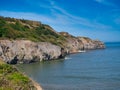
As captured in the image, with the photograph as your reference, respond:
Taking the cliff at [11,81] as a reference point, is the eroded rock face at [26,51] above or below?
above

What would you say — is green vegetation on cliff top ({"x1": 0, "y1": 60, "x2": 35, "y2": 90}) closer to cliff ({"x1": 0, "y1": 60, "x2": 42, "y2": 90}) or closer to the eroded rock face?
cliff ({"x1": 0, "y1": 60, "x2": 42, "y2": 90})

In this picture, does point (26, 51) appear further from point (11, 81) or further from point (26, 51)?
point (11, 81)

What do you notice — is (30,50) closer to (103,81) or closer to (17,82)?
(103,81)

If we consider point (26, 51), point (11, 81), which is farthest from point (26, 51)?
point (11, 81)

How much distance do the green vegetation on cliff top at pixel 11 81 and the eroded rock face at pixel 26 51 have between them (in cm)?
3941

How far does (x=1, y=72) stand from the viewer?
34.8m

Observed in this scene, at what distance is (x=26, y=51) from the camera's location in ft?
288

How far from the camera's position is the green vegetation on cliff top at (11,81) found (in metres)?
28.8

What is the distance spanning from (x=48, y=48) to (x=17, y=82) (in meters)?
64.4

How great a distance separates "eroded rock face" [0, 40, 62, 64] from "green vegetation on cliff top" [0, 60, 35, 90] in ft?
129

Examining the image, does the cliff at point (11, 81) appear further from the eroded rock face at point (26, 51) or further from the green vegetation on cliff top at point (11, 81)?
the eroded rock face at point (26, 51)

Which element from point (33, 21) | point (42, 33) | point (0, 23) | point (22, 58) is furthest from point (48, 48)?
point (33, 21)

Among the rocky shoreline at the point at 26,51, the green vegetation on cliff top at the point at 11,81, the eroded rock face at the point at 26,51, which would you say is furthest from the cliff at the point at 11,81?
the eroded rock face at the point at 26,51

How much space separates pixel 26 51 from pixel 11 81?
56577 mm
